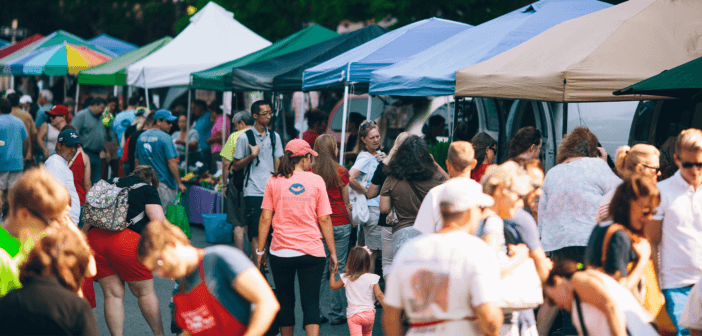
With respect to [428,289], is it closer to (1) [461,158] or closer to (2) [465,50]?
(1) [461,158]

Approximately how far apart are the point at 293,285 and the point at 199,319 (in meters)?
2.28

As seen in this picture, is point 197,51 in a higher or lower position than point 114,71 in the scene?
higher

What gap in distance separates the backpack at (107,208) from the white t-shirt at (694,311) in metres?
3.72

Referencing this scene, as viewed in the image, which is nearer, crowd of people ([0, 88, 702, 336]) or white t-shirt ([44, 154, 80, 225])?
crowd of people ([0, 88, 702, 336])

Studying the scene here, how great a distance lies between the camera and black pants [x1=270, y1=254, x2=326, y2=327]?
17.6ft

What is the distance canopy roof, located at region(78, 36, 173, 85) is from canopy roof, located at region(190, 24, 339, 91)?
4.29 metres

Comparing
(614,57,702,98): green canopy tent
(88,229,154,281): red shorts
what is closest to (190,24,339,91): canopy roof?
(88,229,154,281): red shorts

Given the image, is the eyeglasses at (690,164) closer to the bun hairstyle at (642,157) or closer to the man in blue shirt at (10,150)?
the bun hairstyle at (642,157)

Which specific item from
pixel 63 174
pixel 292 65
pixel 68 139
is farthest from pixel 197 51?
pixel 63 174

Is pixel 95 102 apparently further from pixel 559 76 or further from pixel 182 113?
pixel 559 76

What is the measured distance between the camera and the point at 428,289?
290 centimetres

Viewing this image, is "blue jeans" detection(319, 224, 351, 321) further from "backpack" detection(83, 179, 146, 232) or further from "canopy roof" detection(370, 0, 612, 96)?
"backpack" detection(83, 179, 146, 232)

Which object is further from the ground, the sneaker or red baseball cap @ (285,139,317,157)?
red baseball cap @ (285,139,317,157)

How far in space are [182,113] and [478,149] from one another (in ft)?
29.3
